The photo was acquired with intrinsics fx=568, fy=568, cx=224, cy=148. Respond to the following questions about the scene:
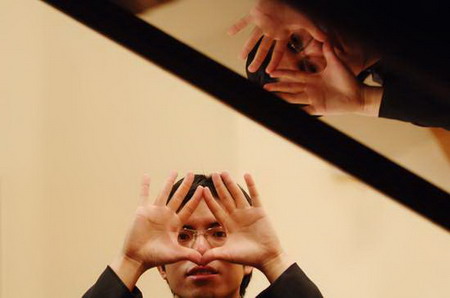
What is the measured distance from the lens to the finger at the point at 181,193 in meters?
0.74

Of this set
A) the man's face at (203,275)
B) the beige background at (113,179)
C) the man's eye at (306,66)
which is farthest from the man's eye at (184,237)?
the beige background at (113,179)

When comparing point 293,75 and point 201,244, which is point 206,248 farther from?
point 293,75

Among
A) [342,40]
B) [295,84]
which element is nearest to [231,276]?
[295,84]

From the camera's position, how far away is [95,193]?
5.01 ft

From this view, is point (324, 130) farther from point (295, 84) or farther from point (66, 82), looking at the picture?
point (66, 82)

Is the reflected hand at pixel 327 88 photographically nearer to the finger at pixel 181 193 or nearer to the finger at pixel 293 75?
the finger at pixel 293 75

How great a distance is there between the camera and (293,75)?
38 centimetres

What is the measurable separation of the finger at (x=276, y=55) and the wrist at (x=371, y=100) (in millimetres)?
57

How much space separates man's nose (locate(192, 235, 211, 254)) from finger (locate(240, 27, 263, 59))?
505 millimetres

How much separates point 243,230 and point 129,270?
0.54 ft

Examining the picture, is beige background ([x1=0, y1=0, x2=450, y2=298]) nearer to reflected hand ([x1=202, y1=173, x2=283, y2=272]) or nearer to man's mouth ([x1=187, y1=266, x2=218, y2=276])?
man's mouth ([x1=187, y1=266, x2=218, y2=276])

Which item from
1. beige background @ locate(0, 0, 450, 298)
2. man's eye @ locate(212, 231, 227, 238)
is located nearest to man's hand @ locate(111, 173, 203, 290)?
man's eye @ locate(212, 231, 227, 238)

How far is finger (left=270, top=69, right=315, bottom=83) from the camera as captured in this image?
1.20 feet

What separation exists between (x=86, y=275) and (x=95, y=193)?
0.22 metres
